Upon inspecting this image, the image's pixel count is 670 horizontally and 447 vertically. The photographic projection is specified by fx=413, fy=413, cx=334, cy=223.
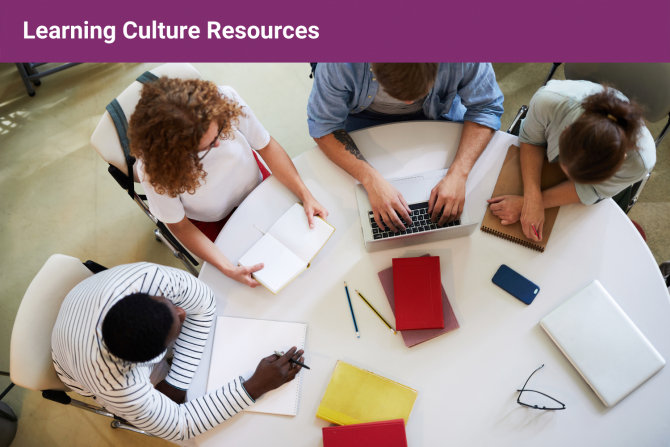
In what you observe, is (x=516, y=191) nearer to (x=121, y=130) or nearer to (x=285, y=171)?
(x=285, y=171)

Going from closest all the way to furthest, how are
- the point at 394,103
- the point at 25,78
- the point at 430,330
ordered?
the point at 430,330
the point at 394,103
the point at 25,78

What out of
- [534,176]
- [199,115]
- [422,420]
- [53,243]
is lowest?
[53,243]

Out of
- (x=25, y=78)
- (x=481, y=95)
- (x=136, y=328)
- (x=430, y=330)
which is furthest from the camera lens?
(x=25, y=78)

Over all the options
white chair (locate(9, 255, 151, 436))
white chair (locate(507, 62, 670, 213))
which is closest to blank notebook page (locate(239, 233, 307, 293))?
white chair (locate(9, 255, 151, 436))

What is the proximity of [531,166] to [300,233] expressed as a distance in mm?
800

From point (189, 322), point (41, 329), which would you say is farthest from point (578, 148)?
point (41, 329)

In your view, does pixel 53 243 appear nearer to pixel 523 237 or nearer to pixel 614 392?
pixel 523 237

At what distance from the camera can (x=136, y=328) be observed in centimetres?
104

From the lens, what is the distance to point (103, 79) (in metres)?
2.74

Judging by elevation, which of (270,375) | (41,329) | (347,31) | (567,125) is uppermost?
(347,31)

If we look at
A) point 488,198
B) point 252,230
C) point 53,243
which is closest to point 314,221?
point 252,230

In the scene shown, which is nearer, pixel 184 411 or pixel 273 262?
pixel 184 411

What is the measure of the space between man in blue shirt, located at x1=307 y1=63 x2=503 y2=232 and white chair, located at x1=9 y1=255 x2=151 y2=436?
3.03 ft

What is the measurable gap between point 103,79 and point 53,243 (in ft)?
3.76
